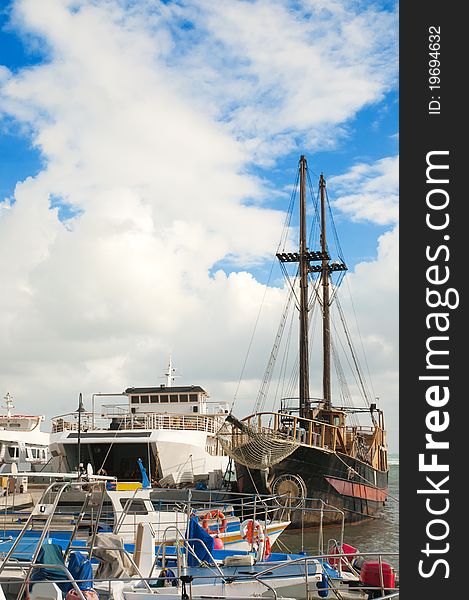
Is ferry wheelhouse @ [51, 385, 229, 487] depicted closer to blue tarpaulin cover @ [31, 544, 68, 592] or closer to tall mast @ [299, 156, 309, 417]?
tall mast @ [299, 156, 309, 417]

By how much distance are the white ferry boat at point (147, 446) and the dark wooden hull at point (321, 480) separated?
24.1 feet

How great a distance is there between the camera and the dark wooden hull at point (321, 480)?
1320 inches

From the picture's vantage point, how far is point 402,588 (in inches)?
346

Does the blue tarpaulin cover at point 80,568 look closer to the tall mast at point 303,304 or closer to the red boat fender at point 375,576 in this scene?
the red boat fender at point 375,576

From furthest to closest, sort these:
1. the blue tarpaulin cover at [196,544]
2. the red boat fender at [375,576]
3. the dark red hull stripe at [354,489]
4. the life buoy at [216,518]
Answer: the dark red hull stripe at [354,489] → the life buoy at [216,518] → the blue tarpaulin cover at [196,544] → the red boat fender at [375,576]

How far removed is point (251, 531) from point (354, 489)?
18264mm

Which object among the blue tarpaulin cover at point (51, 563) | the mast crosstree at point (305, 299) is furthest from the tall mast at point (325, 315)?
the blue tarpaulin cover at point (51, 563)

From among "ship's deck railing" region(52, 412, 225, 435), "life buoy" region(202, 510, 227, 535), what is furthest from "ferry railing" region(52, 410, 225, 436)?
"life buoy" region(202, 510, 227, 535)

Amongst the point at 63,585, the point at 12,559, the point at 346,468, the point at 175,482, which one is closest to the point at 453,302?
the point at 63,585

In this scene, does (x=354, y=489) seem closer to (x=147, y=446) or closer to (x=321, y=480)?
(x=321, y=480)

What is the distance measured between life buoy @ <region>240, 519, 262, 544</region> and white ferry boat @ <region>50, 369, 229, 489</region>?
62.8 feet

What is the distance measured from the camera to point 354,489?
121 ft

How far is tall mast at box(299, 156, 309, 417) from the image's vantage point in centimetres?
4106

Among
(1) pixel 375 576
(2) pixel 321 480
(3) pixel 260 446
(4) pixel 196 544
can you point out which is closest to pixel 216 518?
(4) pixel 196 544
